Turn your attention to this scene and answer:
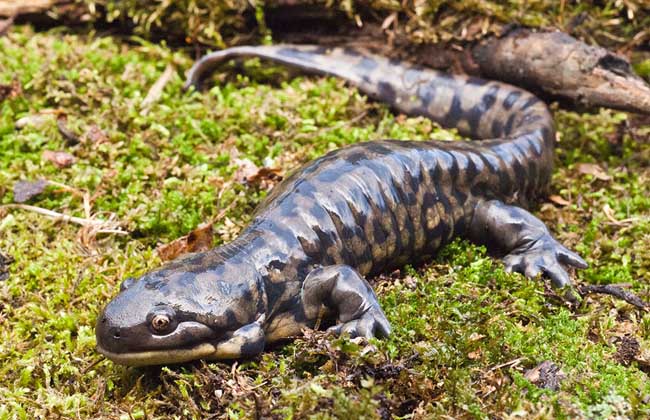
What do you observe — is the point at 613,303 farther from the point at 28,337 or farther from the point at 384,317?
the point at 28,337

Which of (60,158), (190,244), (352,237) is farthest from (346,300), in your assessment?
(60,158)

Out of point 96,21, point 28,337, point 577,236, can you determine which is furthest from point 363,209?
point 96,21

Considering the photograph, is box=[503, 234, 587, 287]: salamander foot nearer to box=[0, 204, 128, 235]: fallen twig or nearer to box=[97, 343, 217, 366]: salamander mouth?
box=[97, 343, 217, 366]: salamander mouth

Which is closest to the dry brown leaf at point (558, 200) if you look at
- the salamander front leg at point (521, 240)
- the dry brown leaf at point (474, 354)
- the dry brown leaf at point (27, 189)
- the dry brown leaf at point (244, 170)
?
the salamander front leg at point (521, 240)

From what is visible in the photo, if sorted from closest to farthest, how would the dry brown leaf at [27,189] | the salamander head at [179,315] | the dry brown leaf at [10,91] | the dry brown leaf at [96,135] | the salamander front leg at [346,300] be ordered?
the salamander head at [179,315] < the salamander front leg at [346,300] < the dry brown leaf at [27,189] < the dry brown leaf at [96,135] < the dry brown leaf at [10,91]

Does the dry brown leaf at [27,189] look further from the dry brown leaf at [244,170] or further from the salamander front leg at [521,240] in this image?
the salamander front leg at [521,240]

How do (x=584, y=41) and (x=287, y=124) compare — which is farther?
(x=584, y=41)

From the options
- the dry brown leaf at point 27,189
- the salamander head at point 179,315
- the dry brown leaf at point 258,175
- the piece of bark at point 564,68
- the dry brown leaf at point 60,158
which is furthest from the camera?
the piece of bark at point 564,68
